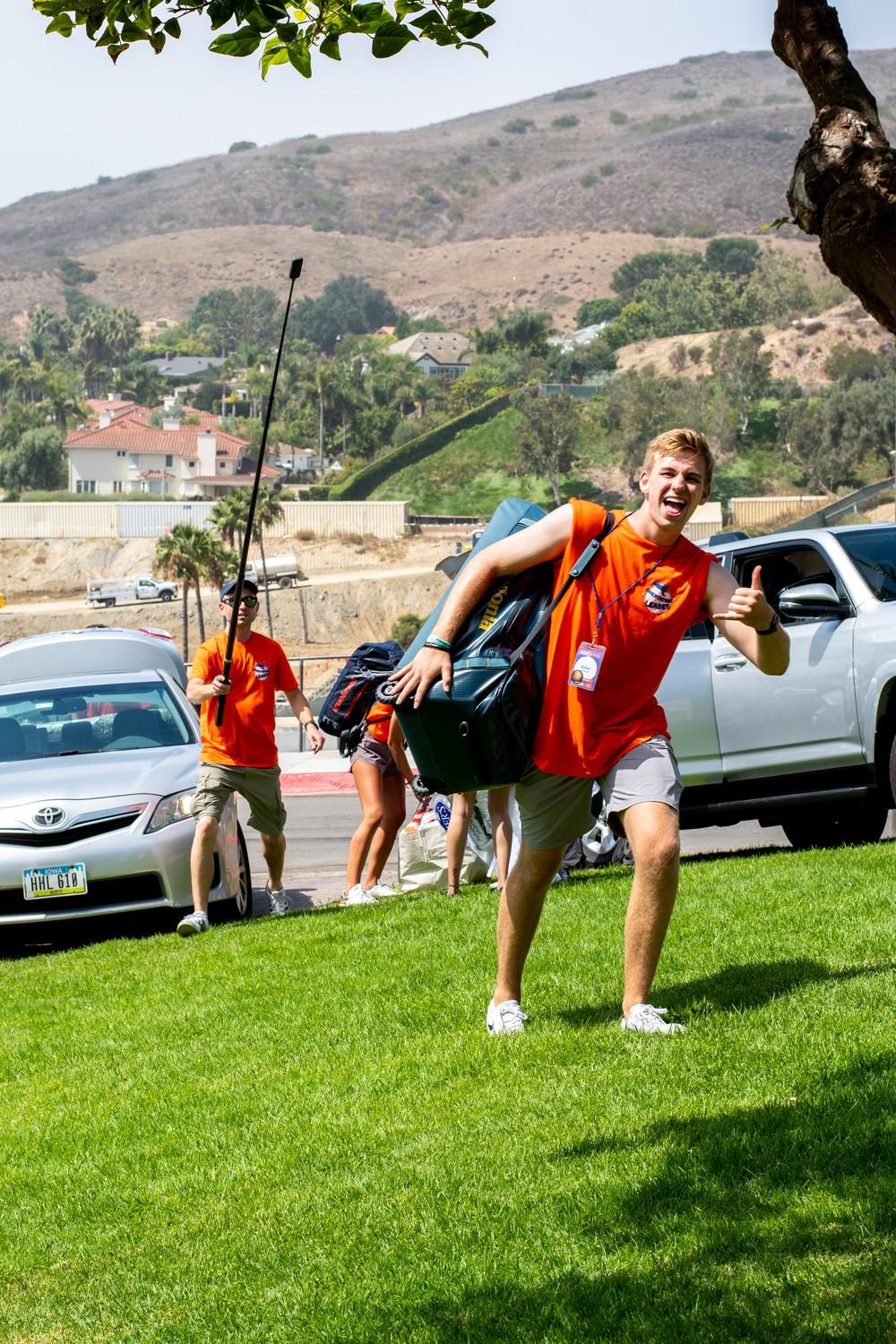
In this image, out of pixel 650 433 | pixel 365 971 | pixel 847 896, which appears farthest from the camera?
pixel 650 433

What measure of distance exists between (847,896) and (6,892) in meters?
4.51

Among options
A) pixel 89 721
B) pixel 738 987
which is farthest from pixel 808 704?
pixel 89 721

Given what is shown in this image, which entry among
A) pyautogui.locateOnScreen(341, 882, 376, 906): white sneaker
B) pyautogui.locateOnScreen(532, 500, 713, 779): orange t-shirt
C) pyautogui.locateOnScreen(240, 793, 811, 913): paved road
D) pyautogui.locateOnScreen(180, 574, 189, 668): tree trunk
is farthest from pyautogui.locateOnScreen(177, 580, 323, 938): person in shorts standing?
pyautogui.locateOnScreen(180, 574, 189, 668): tree trunk

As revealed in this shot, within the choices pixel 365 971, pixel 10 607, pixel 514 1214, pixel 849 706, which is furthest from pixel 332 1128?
pixel 10 607

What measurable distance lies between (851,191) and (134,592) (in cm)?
10064

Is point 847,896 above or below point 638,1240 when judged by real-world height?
below

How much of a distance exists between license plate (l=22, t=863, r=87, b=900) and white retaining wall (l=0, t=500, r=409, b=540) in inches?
4151

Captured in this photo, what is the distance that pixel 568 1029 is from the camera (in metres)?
5.50

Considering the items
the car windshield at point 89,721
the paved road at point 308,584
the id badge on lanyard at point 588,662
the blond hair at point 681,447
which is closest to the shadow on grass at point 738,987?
the id badge on lanyard at point 588,662

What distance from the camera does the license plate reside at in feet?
29.6

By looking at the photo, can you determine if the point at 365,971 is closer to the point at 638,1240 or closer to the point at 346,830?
the point at 638,1240

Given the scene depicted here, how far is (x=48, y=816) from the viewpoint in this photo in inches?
361

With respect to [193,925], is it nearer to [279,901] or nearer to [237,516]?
[279,901]

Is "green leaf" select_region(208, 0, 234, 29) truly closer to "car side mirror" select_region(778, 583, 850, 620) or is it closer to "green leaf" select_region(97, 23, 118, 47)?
"green leaf" select_region(97, 23, 118, 47)
